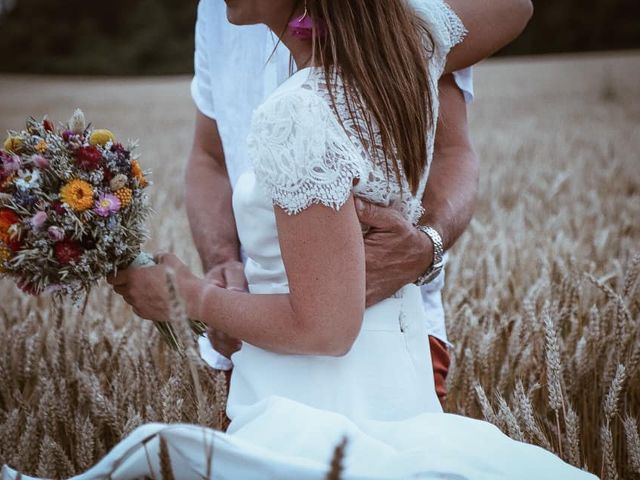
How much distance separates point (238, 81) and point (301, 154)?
888 millimetres

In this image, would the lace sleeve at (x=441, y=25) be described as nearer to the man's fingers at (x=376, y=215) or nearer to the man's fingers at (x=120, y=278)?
the man's fingers at (x=376, y=215)

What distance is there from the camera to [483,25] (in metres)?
2.14

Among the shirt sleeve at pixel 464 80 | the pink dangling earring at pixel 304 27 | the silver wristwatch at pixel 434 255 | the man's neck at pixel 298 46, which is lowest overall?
the silver wristwatch at pixel 434 255

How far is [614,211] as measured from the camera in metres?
4.11

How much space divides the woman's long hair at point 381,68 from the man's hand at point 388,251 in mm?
92

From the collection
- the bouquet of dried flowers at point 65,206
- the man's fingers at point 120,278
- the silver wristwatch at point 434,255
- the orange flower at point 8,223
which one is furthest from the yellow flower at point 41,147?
the silver wristwatch at point 434,255

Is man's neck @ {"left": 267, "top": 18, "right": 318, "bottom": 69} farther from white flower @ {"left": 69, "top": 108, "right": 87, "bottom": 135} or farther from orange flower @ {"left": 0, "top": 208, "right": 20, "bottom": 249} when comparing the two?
orange flower @ {"left": 0, "top": 208, "right": 20, "bottom": 249}

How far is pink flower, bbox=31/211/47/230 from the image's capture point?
1.49 m

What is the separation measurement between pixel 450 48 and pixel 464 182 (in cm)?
36

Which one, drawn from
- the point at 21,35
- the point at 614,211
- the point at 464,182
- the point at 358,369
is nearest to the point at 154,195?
the point at 614,211

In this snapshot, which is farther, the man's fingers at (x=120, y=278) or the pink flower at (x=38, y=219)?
the man's fingers at (x=120, y=278)

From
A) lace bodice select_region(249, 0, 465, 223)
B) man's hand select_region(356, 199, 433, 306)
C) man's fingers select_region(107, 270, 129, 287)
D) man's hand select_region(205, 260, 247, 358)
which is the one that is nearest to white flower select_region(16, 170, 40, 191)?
man's fingers select_region(107, 270, 129, 287)

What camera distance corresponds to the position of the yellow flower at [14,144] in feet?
5.28

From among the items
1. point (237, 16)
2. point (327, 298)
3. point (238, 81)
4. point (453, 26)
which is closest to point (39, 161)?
point (237, 16)
